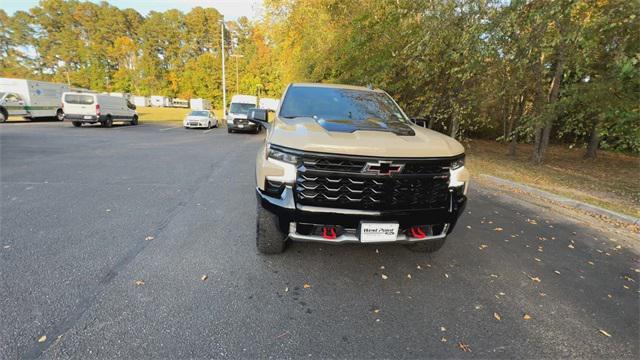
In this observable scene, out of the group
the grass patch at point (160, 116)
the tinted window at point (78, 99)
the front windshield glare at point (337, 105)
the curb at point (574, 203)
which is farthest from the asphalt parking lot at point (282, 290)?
the grass patch at point (160, 116)

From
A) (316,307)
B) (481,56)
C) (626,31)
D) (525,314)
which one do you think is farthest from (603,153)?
(316,307)

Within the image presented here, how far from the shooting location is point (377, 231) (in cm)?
256

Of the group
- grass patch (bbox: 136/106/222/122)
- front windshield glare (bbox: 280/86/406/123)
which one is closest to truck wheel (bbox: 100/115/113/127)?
grass patch (bbox: 136/106/222/122)

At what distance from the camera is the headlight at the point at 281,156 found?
2510 millimetres

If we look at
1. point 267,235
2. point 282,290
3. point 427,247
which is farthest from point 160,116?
point 427,247

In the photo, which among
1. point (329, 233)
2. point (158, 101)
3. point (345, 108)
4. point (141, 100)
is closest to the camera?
point (329, 233)

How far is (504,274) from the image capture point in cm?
316

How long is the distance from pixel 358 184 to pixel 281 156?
691 mm

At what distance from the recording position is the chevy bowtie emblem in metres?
2.48

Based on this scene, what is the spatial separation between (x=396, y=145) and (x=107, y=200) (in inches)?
184

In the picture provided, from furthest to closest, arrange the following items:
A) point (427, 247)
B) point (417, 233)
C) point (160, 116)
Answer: point (160, 116) < point (427, 247) < point (417, 233)

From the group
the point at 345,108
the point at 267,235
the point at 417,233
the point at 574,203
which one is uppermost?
the point at 345,108

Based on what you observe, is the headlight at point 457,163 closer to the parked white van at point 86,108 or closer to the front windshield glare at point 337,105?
the front windshield glare at point 337,105

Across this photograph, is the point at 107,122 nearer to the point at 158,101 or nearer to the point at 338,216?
the point at 338,216
